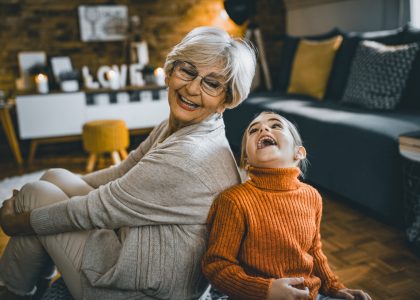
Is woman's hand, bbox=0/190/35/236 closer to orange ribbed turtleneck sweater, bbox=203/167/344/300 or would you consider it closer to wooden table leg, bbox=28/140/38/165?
orange ribbed turtleneck sweater, bbox=203/167/344/300

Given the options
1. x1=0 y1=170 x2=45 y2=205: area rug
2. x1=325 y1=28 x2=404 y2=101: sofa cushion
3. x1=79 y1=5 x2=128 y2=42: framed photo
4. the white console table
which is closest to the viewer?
x1=0 y1=170 x2=45 y2=205: area rug

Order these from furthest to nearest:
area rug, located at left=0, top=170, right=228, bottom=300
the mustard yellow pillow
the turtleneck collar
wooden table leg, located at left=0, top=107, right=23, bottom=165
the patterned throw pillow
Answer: wooden table leg, located at left=0, top=107, right=23, bottom=165
the mustard yellow pillow
the patterned throw pillow
area rug, located at left=0, top=170, right=228, bottom=300
the turtleneck collar

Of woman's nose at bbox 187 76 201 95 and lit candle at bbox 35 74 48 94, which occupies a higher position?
woman's nose at bbox 187 76 201 95

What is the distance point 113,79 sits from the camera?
12.8 feet

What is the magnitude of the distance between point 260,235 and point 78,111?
309 cm

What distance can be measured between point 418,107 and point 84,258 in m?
2.13

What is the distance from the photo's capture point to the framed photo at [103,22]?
4055 mm

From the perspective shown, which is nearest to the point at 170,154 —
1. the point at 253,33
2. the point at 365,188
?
the point at 365,188

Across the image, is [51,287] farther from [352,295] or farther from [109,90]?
[109,90]

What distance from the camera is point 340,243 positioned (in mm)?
1957

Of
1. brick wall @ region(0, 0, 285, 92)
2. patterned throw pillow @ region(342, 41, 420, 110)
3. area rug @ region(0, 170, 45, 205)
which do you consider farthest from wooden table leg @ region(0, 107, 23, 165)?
patterned throw pillow @ region(342, 41, 420, 110)

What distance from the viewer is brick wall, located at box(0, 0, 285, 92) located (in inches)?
154

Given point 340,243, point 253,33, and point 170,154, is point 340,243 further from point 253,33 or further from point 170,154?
point 253,33

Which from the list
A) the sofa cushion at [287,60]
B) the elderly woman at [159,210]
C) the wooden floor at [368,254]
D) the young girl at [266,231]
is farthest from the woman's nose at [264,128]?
the sofa cushion at [287,60]
